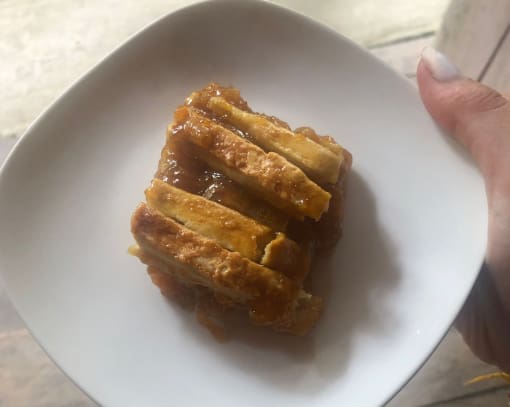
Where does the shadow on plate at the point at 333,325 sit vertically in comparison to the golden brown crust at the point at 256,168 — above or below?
below

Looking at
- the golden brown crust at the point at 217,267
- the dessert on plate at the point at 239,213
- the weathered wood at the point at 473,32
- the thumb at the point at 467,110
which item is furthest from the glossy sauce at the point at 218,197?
the weathered wood at the point at 473,32

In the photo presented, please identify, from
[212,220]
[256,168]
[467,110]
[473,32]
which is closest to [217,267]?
[212,220]

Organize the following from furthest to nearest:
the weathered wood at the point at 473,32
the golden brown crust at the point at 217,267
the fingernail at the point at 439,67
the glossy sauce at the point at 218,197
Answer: the weathered wood at the point at 473,32, the fingernail at the point at 439,67, the glossy sauce at the point at 218,197, the golden brown crust at the point at 217,267

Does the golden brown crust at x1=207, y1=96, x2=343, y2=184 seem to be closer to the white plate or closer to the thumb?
the white plate

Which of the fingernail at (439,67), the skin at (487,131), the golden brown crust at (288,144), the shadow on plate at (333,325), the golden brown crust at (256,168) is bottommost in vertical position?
the shadow on plate at (333,325)

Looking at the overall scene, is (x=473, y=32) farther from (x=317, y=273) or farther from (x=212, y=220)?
(x=212, y=220)

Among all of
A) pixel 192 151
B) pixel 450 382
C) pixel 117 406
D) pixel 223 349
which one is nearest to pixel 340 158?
pixel 192 151

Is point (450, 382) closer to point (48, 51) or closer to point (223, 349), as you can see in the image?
point (223, 349)

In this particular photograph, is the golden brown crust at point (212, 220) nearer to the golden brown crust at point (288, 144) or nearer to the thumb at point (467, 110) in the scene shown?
the golden brown crust at point (288, 144)
